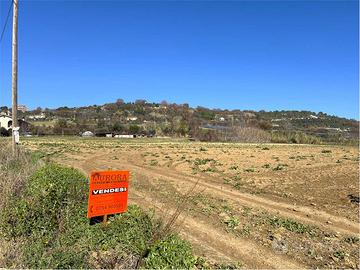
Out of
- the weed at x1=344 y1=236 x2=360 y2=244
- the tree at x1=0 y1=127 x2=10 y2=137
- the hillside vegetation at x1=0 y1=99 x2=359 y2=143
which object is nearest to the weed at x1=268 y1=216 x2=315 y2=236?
the weed at x1=344 y1=236 x2=360 y2=244

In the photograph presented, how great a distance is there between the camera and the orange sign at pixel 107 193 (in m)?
6.45

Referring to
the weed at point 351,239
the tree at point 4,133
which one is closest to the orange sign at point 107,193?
the weed at point 351,239

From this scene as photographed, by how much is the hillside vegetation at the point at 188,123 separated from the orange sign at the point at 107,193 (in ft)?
225

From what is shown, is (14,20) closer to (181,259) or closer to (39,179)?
(39,179)

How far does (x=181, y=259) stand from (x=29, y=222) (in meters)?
2.59

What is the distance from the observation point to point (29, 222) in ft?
21.5

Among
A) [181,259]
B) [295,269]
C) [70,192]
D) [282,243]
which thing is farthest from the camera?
[282,243]

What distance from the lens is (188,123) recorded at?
316ft

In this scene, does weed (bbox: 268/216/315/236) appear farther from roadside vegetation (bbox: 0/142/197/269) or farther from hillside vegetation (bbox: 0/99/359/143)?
hillside vegetation (bbox: 0/99/359/143)

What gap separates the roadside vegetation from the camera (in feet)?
18.0

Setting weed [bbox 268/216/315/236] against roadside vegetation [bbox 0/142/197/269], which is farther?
weed [bbox 268/216/315/236]

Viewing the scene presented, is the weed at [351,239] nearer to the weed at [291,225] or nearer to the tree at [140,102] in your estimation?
the weed at [291,225]

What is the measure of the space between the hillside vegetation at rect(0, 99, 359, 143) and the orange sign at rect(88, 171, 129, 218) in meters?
68.7

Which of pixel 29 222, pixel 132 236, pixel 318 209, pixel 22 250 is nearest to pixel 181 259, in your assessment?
pixel 132 236
